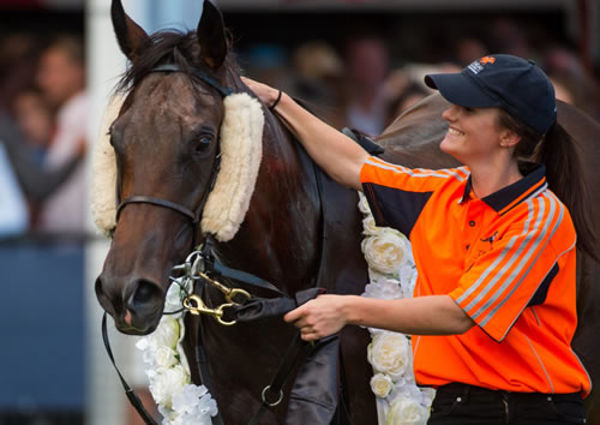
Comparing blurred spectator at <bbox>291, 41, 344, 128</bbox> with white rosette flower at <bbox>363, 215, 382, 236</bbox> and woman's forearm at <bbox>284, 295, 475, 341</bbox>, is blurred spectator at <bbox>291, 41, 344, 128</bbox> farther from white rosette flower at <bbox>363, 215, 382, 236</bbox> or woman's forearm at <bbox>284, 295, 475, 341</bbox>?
woman's forearm at <bbox>284, 295, 475, 341</bbox>

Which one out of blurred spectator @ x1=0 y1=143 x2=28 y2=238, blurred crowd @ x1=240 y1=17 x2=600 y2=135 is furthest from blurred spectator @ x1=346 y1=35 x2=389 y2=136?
blurred spectator @ x1=0 y1=143 x2=28 y2=238

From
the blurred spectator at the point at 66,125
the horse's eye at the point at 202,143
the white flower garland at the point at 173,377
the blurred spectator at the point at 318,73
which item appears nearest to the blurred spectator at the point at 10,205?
the blurred spectator at the point at 66,125

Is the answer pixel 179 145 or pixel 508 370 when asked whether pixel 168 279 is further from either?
pixel 508 370

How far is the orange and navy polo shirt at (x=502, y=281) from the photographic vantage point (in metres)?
3.22

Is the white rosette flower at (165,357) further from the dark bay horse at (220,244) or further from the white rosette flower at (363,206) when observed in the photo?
the white rosette flower at (363,206)

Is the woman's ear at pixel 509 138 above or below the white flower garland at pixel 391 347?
above

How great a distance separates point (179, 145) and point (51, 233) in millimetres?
4678

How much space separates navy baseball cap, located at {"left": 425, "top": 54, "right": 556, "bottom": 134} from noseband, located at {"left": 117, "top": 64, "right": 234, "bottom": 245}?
677 mm

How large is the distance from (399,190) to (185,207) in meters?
0.72

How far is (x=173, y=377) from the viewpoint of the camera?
402cm

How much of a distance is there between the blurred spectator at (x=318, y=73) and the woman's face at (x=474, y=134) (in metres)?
4.62

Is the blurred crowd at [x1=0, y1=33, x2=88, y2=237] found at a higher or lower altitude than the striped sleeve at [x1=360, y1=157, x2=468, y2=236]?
lower

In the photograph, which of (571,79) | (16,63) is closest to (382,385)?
(571,79)

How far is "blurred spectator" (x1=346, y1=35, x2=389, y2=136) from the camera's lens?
339 inches
